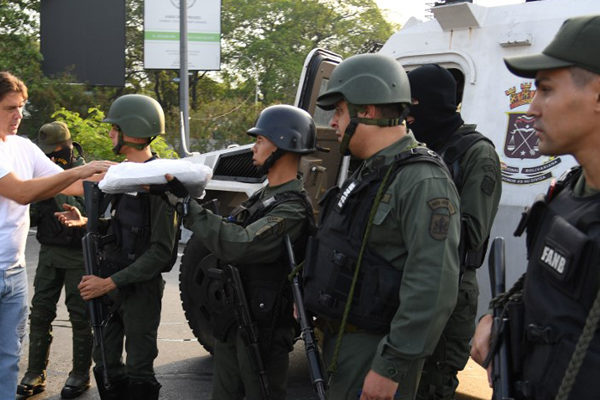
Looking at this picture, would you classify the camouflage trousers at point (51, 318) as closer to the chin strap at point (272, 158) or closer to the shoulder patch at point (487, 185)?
the chin strap at point (272, 158)

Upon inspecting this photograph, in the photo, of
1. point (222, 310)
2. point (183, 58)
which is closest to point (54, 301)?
point (222, 310)

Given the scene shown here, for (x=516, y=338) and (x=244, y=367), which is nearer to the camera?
(x=516, y=338)

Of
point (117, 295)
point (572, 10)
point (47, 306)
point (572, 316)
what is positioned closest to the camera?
point (572, 316)

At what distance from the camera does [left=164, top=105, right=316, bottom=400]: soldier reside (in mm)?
3066

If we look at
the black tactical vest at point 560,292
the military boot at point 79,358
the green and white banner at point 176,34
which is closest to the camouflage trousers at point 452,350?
the black tactical vest at point 560,292

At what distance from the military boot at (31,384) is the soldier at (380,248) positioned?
8.79 ft

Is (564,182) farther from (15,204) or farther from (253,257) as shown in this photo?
(15,204)

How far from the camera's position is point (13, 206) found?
10.9 feet

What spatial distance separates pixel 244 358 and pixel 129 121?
4.97 feet

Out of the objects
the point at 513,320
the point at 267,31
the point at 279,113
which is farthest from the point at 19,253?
the point at 267,31

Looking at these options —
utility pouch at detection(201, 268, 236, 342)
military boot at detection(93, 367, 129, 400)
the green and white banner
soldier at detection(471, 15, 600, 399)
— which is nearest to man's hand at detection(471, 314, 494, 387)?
soldier at detection(471, 15, 600, 399)

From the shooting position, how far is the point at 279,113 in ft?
10.9

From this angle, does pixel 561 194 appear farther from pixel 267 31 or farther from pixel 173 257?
pixel 267 31

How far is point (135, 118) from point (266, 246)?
130cm
